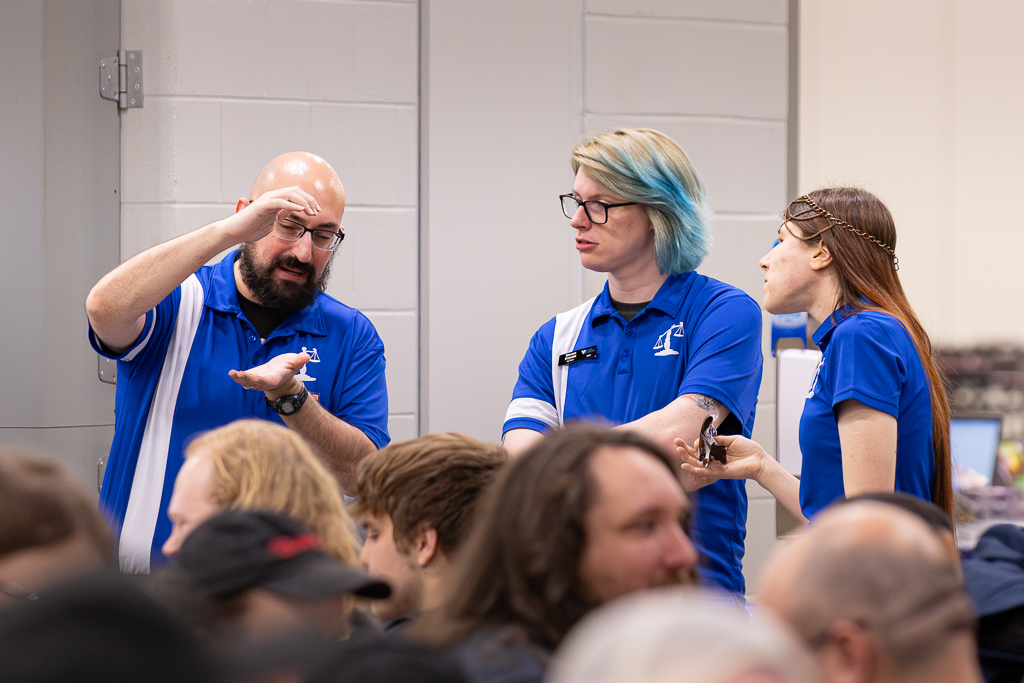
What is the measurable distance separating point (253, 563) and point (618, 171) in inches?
53.1

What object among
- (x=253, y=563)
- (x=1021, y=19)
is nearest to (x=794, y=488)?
(x=253, y=563)

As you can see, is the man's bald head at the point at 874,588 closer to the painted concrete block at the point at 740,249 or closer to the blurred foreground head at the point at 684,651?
the blurred foreground head at the point at 684,651

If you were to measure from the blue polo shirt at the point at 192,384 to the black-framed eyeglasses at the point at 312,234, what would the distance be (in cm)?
13

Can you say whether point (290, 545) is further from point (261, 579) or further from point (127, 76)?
point (127, 76)

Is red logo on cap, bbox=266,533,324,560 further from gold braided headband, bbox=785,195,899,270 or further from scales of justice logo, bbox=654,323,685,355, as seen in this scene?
gold braided headband, bbox=785,195,899,270

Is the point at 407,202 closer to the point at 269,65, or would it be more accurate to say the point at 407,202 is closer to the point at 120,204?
the point at 269,65

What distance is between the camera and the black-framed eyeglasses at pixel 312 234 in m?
2.29

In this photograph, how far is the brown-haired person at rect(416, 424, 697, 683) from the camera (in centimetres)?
108

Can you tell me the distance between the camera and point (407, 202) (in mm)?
3088

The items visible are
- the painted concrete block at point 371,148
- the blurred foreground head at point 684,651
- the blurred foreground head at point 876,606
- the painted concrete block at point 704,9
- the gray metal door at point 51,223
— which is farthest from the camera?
the painted concrete block at point 704,9

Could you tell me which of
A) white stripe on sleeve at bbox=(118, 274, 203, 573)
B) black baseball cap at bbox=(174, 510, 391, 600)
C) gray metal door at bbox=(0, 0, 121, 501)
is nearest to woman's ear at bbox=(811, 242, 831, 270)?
black baseball cap at bbox=(174, 510, 391, 600)

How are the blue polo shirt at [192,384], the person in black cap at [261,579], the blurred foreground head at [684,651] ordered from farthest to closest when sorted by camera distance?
the blue polo shirt at [192,384], the person in black cap at [261,579], the blurred foreground head at [684,651]

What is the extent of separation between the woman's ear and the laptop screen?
194 cm

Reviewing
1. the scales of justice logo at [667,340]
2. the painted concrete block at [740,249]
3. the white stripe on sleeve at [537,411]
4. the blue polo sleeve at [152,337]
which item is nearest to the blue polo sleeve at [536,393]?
Answer: the white stripe on sleeve at [537,411]
